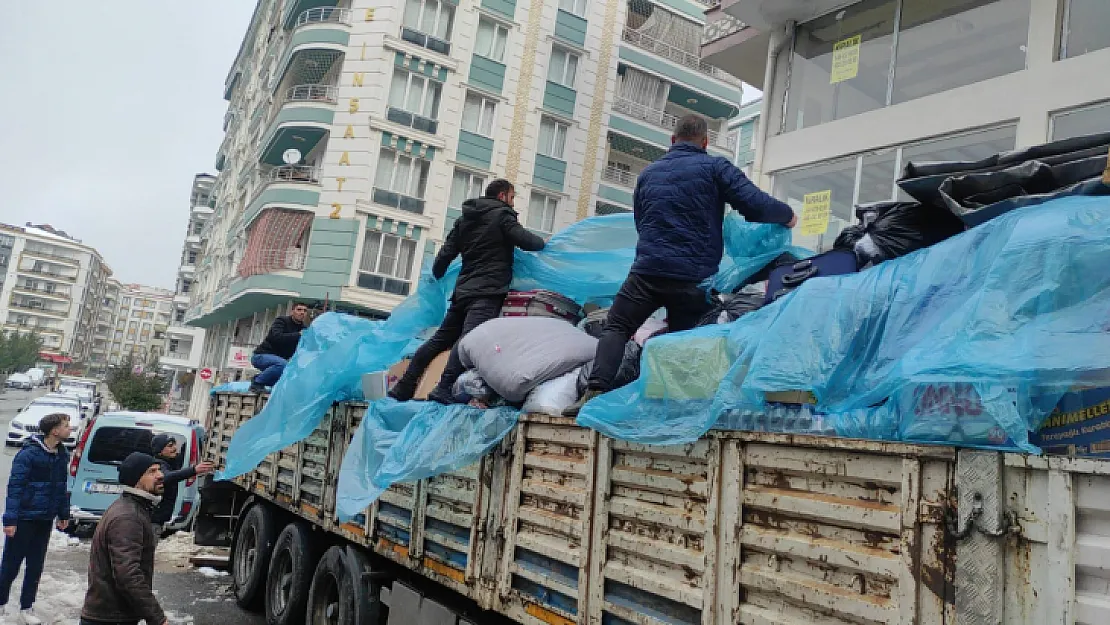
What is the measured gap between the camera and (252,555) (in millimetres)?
7207

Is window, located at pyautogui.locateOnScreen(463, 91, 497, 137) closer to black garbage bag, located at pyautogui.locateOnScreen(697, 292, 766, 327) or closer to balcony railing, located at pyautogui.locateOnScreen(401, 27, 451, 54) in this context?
balcony railing, located at pyautogui.locateOnScreen(401, 27, 451, 54)

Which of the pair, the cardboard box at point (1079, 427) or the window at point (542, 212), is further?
the window at point (542, 212)

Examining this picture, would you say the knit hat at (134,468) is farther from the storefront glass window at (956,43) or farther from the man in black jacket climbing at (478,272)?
the storefront glass window at (956,43)

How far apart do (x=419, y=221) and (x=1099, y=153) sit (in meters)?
20.1

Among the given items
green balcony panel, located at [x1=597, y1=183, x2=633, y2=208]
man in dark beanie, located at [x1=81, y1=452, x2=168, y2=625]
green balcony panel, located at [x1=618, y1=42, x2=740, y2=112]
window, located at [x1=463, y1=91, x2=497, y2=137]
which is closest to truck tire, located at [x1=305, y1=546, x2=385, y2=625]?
man in dark beanie, located at [x1=81, y1=452, x2=168, y2=625]

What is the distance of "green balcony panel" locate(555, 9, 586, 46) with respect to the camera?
24.3 m

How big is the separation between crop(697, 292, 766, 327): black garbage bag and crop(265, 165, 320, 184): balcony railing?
19.7 metres

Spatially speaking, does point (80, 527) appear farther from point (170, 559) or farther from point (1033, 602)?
point (1033, 602)

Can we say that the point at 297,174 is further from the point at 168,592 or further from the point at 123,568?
the point at 123,568

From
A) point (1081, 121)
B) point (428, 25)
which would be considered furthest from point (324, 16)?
point (1081, 121)

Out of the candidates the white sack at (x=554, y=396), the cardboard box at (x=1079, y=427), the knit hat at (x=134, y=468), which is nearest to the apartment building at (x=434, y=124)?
the knit hat at (x=134, y=468)

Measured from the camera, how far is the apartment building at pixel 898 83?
272 inches

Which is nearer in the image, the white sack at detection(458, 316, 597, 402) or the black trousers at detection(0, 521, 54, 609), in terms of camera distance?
the white sack at detection(458, 316, 597, 402)

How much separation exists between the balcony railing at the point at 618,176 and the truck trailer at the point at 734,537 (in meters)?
21.2
